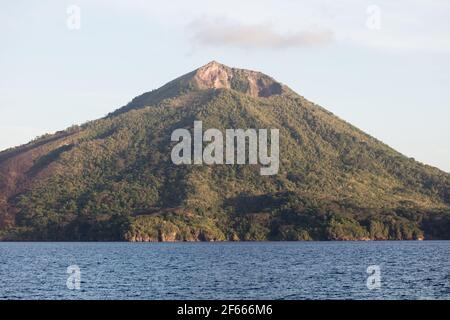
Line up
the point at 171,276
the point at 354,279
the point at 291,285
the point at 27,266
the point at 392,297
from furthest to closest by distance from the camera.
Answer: the point at 27,266 → the point at 171,276 → the point at 354,279 → the point at 291,285 → the point at 392,297

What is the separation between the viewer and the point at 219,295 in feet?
382

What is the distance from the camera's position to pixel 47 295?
385ft

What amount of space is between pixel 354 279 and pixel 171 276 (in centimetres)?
3343

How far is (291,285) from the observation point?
128m

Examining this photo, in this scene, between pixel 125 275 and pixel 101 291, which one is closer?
pixel 101 291
